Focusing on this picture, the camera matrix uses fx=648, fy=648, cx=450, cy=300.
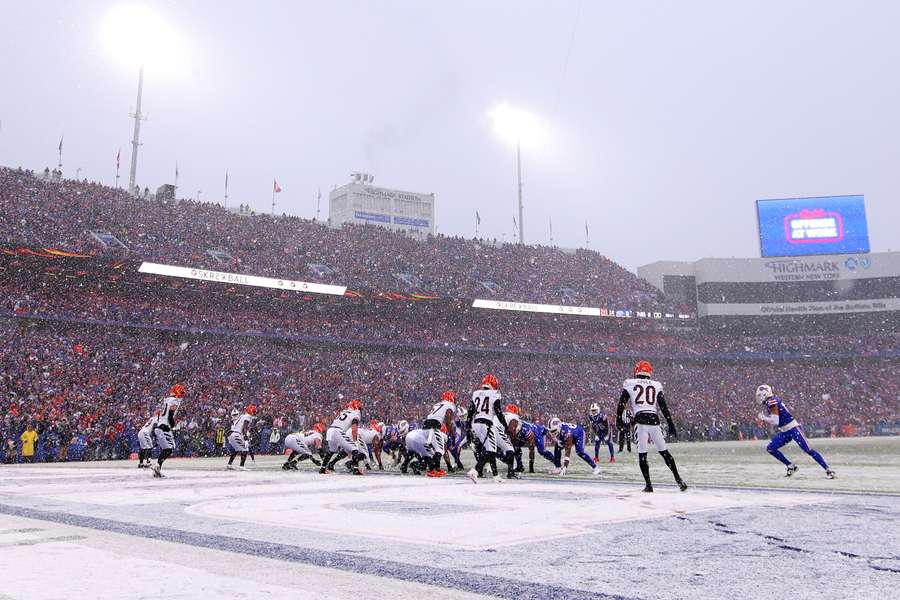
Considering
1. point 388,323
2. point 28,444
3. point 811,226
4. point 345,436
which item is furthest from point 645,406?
point 811,226

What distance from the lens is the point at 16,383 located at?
27656mm

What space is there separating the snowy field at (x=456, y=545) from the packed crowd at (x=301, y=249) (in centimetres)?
3259

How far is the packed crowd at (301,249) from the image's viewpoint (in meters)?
37.6

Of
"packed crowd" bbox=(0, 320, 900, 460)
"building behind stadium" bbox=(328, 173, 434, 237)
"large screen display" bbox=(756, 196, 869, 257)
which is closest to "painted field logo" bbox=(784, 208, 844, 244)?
"large screen display" bbox=(756, 196, 869, 257)

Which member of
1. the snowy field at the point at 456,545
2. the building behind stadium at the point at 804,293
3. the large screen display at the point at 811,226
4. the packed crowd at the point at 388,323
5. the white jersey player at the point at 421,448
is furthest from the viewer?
the large screen display at the point at 811,226

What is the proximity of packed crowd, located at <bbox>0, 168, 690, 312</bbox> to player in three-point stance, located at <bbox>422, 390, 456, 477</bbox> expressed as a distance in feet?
95.2

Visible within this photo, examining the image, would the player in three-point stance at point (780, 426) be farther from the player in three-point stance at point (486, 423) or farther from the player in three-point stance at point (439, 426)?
the player in three-point stance at point (439, 426)

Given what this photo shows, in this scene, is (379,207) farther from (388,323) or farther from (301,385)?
(301,385)

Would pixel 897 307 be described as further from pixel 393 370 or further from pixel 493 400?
pixel 493 400

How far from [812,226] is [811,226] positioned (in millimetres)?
97

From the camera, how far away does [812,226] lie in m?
62.9

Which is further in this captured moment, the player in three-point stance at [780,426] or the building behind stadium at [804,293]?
the building behind stadium at [804,293]

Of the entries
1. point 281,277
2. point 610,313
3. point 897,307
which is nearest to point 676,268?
point 610,313

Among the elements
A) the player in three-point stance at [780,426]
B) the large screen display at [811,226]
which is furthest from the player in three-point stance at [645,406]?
the large screen display at [811,226]
